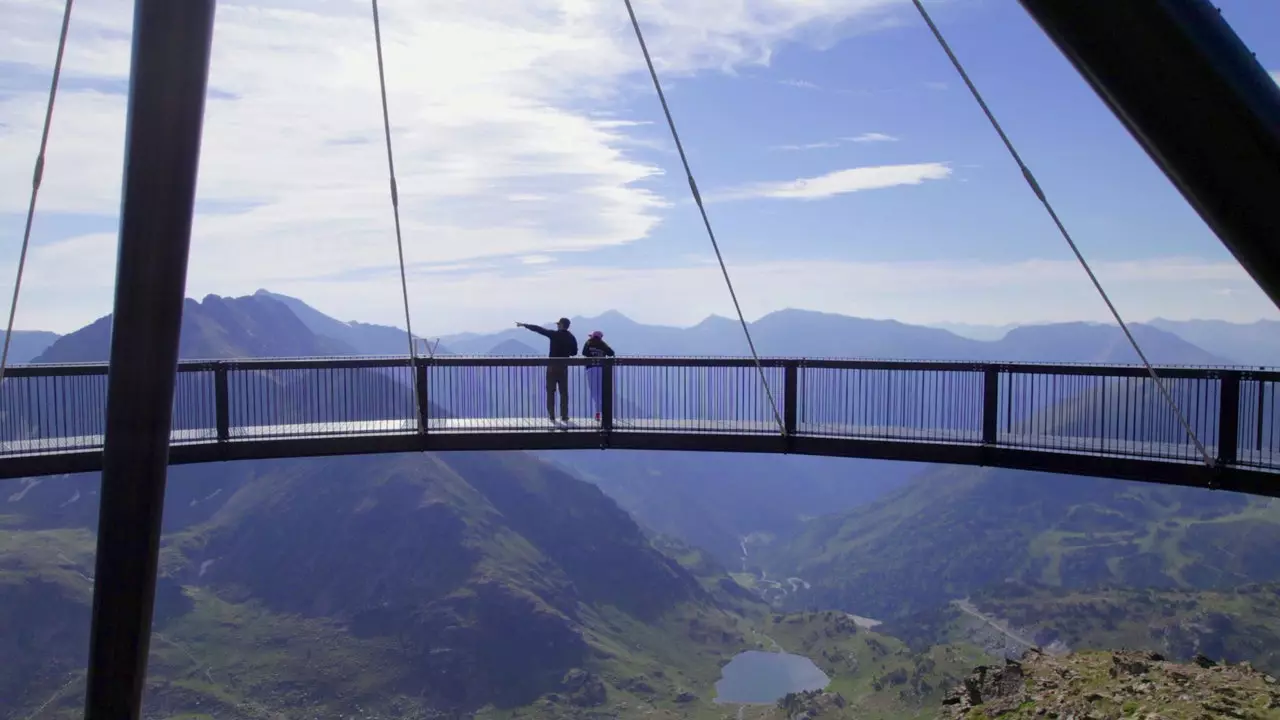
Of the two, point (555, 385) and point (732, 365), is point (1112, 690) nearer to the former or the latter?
point (732, 365)

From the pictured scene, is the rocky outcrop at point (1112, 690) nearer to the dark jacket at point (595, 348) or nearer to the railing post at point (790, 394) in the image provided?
the railing post at point (790, 394)

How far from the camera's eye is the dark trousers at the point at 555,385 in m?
18.9

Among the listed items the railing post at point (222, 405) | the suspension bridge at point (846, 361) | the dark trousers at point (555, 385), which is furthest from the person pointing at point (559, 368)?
the railing post at point (222, 405)

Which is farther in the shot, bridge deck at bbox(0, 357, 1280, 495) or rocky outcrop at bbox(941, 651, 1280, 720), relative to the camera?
rocky outcrop at bbox(941, 651, 1280, 720)

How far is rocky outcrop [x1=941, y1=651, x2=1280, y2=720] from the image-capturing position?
56.2 ft

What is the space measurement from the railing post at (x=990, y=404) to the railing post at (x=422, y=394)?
31.3ft

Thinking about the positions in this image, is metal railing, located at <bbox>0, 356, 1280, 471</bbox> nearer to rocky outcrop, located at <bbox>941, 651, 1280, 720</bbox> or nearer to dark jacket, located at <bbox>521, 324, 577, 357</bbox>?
dark jacket, located at <bbox>521, 324, 577, 357</bbox>

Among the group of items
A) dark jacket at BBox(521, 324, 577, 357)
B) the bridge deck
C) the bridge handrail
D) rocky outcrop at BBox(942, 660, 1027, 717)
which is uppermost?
dark jacket at BBox(521, 324, 577, 357)

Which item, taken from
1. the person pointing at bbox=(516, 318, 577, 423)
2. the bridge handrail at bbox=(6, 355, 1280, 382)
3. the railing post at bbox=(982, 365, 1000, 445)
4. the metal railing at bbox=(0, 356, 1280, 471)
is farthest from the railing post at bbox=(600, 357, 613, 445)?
the railing post at bbox=(982, 365, 1000, 445)

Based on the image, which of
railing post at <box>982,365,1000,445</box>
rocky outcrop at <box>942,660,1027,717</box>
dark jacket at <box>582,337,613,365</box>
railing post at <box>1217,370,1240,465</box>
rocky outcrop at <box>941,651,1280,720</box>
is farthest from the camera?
rocky outcrop at <box>942,660,1027,717</box>

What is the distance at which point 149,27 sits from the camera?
520 cm

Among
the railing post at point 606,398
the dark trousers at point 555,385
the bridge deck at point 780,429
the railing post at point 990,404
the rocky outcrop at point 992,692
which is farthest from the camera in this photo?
the rocky outcrop at point 992,692

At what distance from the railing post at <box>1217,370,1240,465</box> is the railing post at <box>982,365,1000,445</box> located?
3.17 meters

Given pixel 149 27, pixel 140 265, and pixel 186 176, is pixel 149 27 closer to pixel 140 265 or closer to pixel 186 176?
pixel 186 176
